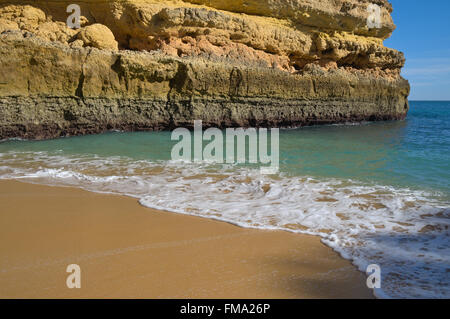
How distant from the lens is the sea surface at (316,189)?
2.63 metres

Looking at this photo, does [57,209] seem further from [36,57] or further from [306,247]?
[36,57]

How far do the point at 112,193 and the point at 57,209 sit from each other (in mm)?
752

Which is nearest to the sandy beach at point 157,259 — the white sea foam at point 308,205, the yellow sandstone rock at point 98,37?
Answer: the white sea foam at point 308,205

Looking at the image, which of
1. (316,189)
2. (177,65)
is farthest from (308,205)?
(177,65)

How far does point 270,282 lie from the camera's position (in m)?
2.15

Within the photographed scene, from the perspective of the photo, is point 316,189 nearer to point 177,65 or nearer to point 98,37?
point 177,65

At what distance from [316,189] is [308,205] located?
725mm

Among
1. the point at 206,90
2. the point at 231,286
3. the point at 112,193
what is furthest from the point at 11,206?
the point at 206,90

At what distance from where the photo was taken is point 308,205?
3.79 m

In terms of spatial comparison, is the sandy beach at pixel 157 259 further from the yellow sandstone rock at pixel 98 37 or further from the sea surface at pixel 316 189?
the yellow sandstone rock at pixel 98 37

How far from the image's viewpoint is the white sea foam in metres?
2.48

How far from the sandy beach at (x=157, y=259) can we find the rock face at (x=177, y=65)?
237 inches

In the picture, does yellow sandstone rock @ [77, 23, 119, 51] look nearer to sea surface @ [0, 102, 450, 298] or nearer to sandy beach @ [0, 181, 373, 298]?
A: sea surface @ [0, 102, 450, 298]

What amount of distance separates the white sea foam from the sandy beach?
0.24m
